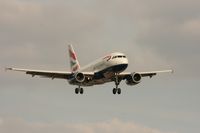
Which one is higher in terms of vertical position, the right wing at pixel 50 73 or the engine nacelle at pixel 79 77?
the right wing at pixel 50 73

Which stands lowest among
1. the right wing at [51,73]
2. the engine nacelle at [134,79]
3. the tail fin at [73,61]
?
the engine nacelle at [134,79]

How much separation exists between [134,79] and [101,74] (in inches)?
252

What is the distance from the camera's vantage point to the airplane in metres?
105

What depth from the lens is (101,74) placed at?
350 feet

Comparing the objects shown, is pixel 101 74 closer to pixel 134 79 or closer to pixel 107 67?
pixel 107 67

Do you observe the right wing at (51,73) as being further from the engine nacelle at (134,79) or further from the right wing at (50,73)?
the engine nacelle at (134,79)

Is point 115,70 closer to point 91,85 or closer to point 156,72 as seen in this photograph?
point 91,85

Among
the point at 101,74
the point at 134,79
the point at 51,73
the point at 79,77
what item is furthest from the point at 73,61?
the point at 101,74

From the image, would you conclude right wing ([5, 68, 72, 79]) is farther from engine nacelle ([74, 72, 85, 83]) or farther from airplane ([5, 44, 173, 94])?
engine nacelle ([74, 72, 85, 83])

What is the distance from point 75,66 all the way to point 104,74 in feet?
85.1

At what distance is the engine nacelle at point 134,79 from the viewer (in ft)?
362

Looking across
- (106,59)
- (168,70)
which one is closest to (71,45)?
(168,70)

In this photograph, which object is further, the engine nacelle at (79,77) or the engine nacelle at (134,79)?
the engine nacelle at (134,79)

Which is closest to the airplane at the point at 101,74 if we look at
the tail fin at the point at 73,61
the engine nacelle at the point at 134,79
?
the engine nacelle at the point at 134,79
